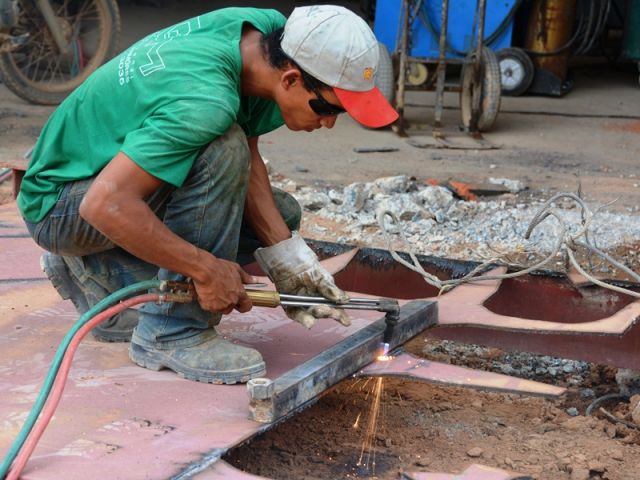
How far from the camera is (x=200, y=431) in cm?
237

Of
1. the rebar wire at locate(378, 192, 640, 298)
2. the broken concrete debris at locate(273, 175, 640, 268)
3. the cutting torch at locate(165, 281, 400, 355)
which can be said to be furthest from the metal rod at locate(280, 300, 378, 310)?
the broken concrete debris at locate(273, 175, 640, 268)

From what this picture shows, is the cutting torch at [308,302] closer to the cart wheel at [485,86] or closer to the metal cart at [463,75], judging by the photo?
the metal cart at [463,75]

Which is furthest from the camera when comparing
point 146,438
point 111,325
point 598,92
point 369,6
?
point 369,6

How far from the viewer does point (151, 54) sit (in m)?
2.57

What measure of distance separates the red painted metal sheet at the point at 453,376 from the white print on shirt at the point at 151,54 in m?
1.04

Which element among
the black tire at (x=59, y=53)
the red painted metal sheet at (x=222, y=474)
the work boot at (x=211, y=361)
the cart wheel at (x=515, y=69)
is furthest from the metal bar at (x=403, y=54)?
the red painted metal sheet at (x=222, y=474)

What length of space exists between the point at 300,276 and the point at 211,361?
412mm

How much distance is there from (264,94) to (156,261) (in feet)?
1.89

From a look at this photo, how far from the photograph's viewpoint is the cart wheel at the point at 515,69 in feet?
30.7

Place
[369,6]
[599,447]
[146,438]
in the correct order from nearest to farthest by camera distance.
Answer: [146,438] → [599,447] → [369,6]

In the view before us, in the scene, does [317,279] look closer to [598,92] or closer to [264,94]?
[264,94]

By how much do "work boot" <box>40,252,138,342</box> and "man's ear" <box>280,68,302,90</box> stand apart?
0.94 meters

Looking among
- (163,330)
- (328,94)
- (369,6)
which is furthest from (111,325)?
(369,6)

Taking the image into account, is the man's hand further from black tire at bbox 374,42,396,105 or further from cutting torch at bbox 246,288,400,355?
black tire at bbox 374,42,396,105
